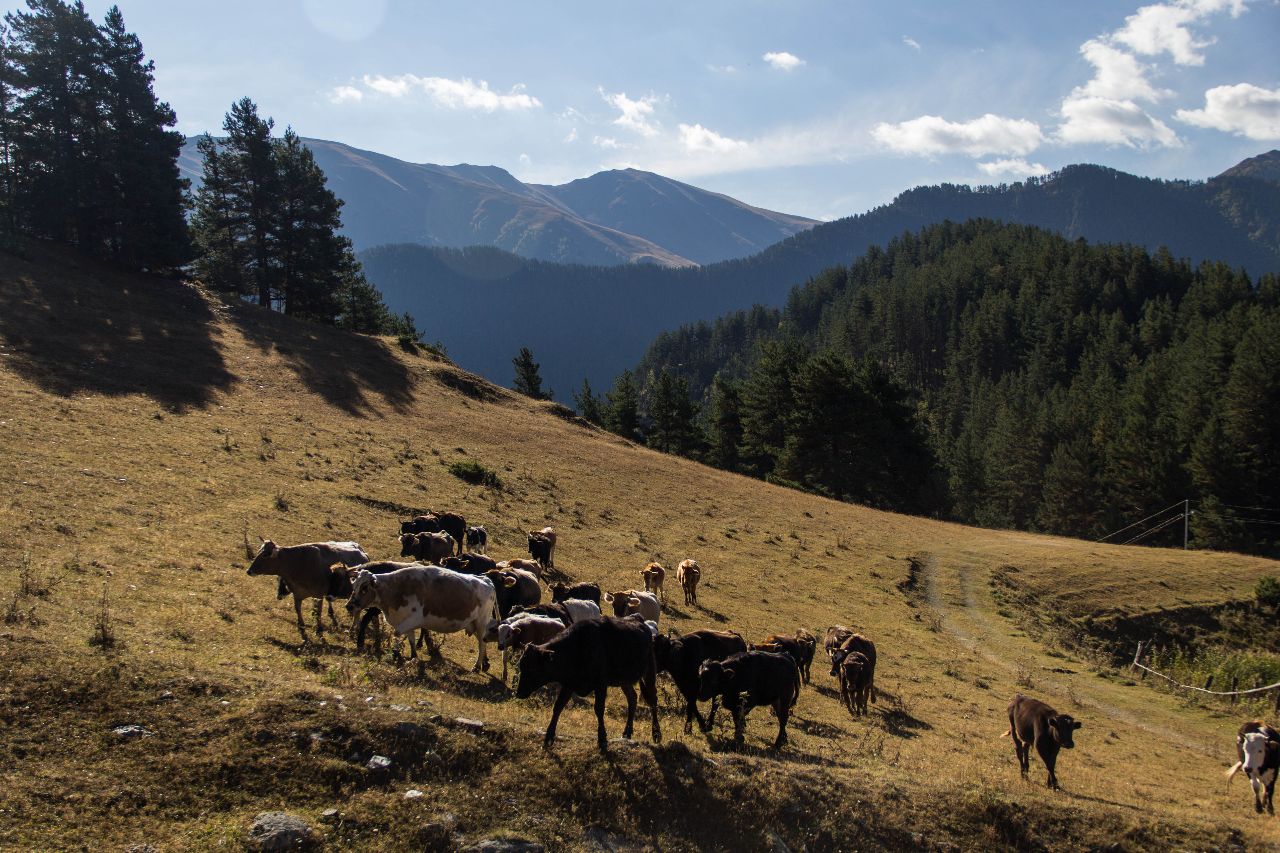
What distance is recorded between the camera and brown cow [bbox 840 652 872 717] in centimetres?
1758

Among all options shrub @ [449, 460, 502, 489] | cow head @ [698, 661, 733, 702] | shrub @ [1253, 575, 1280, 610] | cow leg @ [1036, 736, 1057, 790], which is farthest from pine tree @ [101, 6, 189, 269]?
shrub @ [1253, 575, 1280, 610]

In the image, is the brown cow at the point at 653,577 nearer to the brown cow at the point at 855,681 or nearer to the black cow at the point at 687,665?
the brown cow at the point at 855,681

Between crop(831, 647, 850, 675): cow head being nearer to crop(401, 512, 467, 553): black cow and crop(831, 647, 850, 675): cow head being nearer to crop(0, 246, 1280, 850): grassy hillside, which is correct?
crop(0, 246, 1280, 850): grassy hillside

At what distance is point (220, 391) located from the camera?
130ft

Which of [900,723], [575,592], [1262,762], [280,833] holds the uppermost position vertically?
[280,833]

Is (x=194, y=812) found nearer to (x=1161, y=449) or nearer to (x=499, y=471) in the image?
(x=499, y=471)

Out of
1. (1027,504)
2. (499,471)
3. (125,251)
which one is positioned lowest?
(1027,504)

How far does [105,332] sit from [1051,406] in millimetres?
115126

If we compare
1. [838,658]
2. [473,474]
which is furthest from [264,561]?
[473,474]

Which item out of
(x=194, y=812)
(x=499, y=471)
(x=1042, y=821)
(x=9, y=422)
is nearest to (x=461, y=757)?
(x=194, y=812)

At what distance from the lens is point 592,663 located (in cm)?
1051

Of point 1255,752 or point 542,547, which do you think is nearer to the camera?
point 1255,752

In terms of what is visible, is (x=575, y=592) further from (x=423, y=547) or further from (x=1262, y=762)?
(x=1262, y=762)

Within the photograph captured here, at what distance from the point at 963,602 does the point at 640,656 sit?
91.4ft
